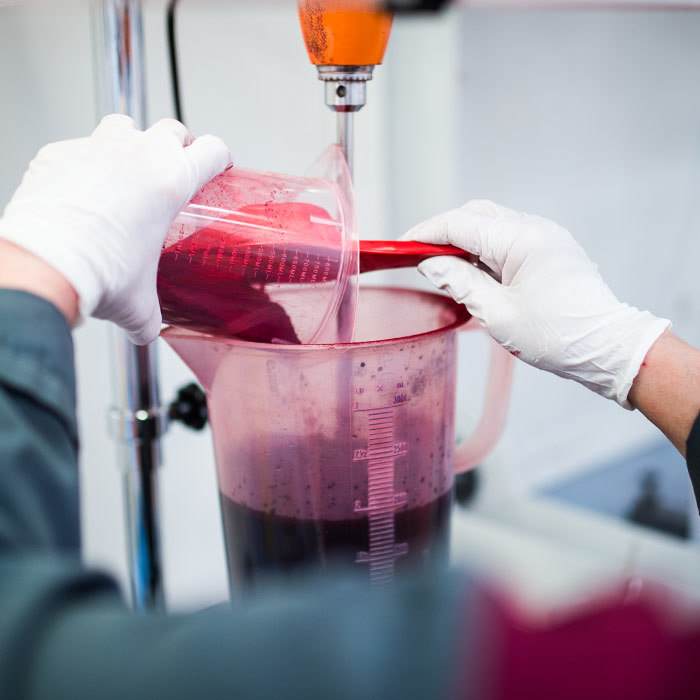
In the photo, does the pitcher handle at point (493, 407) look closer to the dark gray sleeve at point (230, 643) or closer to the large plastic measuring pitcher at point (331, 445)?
the large plastic measuring pitcher at point (331, 445)

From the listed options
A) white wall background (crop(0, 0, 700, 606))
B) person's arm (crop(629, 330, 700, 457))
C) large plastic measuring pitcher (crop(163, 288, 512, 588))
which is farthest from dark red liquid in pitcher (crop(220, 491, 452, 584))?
white wall background (crop(0, 0, 700, 606))

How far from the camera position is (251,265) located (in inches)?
24.9

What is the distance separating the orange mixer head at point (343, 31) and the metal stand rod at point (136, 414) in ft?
0.60

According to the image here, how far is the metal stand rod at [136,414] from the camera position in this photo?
74cm

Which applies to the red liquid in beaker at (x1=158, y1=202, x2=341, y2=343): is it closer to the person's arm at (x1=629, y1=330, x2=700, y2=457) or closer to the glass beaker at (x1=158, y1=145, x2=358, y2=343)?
the glass beaker at (x1=158, y1=145, x2=358, y2=343)

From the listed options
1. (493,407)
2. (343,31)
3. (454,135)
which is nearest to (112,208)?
(343,31)

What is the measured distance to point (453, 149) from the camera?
1.63 m

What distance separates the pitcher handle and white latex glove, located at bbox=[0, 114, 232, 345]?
0.35 meters

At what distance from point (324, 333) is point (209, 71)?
748mm

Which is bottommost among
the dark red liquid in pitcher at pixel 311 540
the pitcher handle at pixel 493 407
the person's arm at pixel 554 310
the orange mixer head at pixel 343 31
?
the dark red liquid in pitcher at pixel 311 540

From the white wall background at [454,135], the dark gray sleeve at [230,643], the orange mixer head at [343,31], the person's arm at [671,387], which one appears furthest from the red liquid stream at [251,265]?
the white wall background at [454,135]

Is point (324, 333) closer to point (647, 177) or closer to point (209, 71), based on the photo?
point (209, 71)

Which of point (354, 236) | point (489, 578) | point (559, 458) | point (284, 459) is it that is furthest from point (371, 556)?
point (559, 458)

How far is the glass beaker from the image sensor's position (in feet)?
2.08
